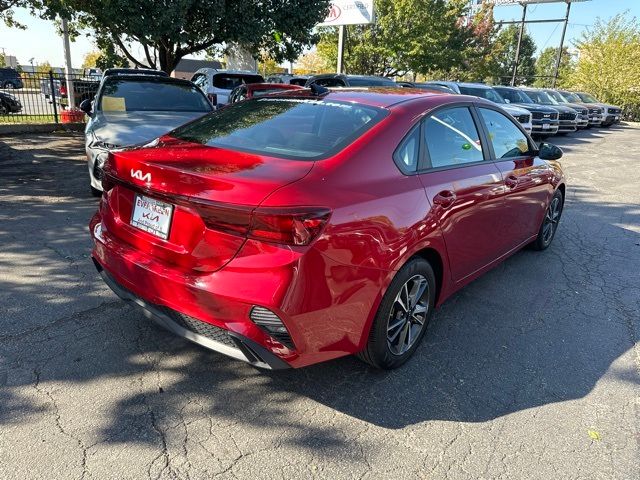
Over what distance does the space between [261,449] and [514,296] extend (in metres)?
2.81

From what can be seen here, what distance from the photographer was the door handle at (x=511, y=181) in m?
3.99

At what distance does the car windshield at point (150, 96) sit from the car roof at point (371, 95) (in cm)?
456

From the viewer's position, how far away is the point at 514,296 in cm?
430

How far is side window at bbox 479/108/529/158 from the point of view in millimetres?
4031

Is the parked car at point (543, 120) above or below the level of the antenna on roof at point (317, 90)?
below

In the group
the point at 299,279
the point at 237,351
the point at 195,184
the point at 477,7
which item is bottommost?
the point at 237,351

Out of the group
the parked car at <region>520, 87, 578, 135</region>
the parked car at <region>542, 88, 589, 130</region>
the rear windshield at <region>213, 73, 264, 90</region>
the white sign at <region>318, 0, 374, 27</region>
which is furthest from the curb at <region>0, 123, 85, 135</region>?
the parked car at <region>542, 88, 589, 130</region>

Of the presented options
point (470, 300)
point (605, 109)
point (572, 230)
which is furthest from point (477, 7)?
point (470, 300)

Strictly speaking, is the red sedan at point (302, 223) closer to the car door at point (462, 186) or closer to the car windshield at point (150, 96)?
the car door at point (462, 186)

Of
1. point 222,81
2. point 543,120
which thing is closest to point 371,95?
point 222,81

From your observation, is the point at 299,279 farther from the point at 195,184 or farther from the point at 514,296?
the point at 514,296

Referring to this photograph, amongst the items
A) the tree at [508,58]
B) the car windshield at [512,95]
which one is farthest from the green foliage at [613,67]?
the car windshield at [512,95]

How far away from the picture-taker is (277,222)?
2.26 metres

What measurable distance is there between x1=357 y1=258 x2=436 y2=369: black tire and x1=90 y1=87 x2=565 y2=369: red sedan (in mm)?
12
